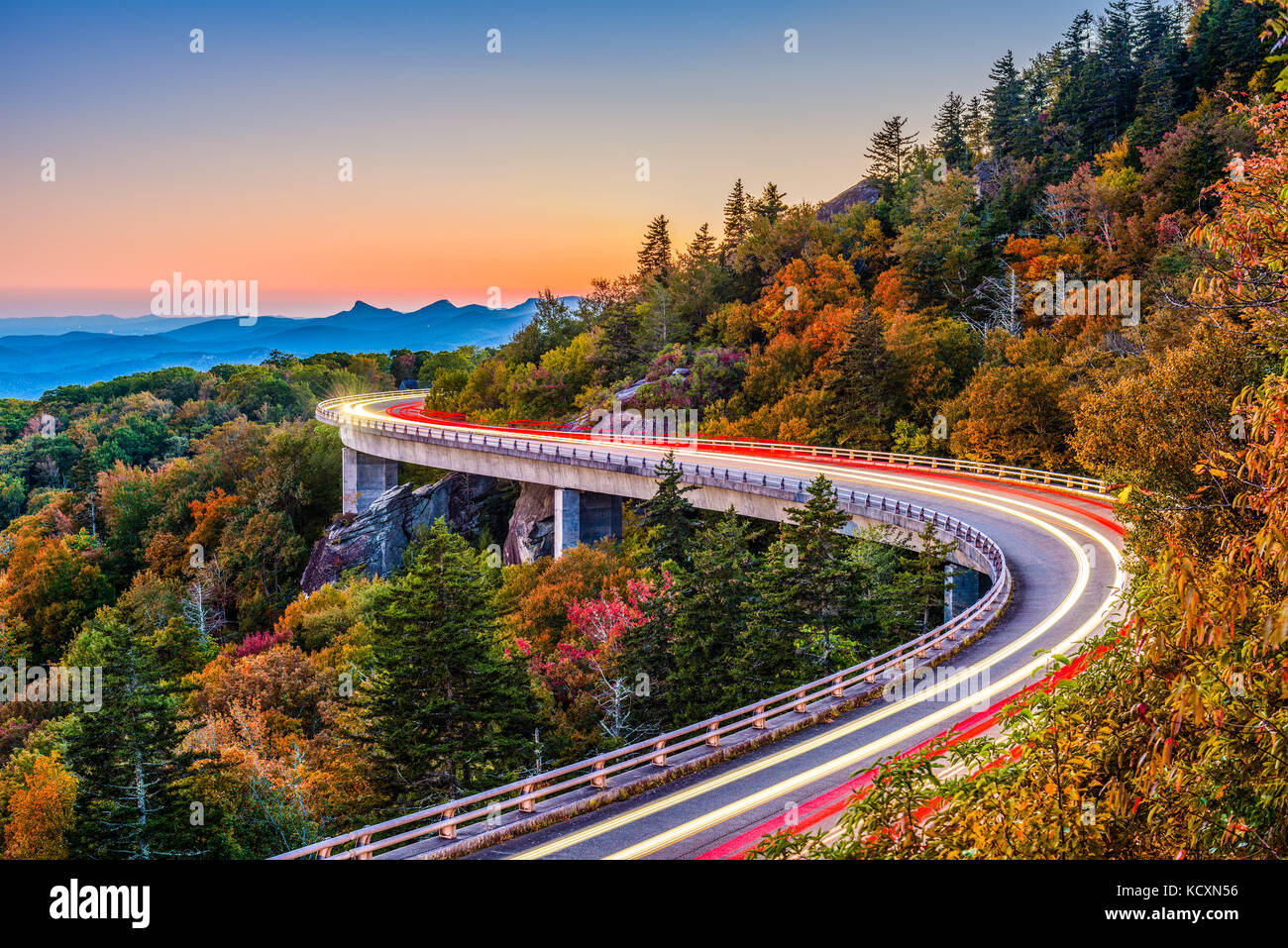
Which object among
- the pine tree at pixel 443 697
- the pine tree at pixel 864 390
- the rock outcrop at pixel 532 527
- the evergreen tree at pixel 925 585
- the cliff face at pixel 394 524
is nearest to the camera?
the pine tree at pixel 443 697

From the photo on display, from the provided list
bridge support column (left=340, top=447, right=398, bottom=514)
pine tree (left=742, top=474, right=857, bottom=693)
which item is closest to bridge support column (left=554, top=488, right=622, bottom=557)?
pine tree (left=742, top=474, right=857, bottom=693)

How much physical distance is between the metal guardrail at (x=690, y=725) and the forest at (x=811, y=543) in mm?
1375

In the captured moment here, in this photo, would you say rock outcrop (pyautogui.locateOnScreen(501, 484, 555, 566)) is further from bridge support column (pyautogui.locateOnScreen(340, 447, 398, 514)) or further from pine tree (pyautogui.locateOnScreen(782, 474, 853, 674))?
pine tree (pyautogui.locateOnScreen(782, 474, 853, 674))

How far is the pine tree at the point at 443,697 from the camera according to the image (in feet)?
66.7

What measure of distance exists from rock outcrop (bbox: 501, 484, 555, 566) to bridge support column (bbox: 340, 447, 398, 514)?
16854 mm

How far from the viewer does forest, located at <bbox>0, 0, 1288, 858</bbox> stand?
5.74 m

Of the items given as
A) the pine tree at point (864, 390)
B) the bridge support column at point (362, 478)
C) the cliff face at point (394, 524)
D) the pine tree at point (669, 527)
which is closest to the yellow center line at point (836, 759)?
the pine tree at point (669, 527)

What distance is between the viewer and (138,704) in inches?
811

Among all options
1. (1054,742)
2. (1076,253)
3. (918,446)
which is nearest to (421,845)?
(1054,742)

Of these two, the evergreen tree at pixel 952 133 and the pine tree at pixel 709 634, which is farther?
the evergreen tree at pixel 952 133

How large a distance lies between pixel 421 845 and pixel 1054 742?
9009mm

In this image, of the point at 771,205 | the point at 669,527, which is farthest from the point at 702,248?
the point at 669,527

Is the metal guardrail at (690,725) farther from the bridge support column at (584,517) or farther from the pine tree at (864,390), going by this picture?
the pine tree at (864,390)
